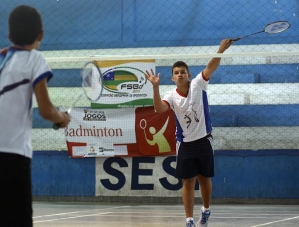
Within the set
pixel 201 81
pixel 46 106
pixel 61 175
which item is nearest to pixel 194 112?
pixel 201 81

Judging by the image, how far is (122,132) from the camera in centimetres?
1634

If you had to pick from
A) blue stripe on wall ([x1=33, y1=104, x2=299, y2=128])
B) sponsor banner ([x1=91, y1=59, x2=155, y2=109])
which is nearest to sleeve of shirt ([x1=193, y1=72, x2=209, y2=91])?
sponsor banner ([x1=91, y1=59, x2=155, y2=109])

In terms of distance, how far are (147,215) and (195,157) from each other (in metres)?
3.14

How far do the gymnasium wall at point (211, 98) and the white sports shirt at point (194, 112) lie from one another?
670cm

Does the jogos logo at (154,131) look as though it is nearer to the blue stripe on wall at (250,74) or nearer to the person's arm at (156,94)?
the blue stripe on wall at (250,74)

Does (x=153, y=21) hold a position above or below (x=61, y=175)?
above


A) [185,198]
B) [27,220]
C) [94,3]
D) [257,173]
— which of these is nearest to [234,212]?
[257,173]

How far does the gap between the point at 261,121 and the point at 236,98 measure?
730 mm

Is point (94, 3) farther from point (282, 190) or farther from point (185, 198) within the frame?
point (185, 198)

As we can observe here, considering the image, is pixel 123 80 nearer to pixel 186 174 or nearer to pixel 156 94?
pixel 186 174

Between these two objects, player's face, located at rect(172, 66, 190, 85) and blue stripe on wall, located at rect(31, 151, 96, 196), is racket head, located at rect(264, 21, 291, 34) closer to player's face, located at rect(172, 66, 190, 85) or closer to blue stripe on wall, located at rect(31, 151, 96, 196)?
player's face, located at rect(172, 66, 190, 85)

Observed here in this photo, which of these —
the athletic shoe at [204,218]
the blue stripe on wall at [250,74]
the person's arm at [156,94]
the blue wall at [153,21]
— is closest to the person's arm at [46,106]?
the person's arm at [156,94]

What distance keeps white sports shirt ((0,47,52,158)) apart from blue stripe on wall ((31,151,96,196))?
466 inches

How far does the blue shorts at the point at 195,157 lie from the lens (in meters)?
9.38
